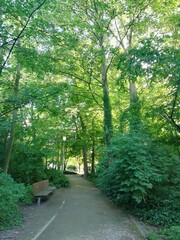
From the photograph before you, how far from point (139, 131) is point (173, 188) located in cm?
245

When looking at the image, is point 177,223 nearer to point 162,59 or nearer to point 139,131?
point 139,131

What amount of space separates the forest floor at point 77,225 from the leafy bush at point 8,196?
434 millimetres

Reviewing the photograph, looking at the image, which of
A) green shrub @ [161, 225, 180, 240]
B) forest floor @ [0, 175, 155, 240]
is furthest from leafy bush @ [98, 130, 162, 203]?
green shrub @ [161, 225, 180, 240]

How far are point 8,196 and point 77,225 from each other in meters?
2.23

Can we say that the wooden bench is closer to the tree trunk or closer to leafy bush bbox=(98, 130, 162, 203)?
leafy bush bbox=(98, 130, 162, 203)

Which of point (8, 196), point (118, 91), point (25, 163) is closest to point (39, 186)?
point (25, 163)

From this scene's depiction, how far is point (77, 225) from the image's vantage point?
22.4 ft

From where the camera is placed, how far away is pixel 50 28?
29.8 ft

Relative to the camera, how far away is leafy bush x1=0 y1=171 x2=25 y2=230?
6.02 m

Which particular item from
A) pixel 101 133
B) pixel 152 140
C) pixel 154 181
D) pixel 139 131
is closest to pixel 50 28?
pixel 139 131

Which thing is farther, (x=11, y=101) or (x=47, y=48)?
(x=47, y=48)

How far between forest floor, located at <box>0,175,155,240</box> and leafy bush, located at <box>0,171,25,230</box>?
434mm

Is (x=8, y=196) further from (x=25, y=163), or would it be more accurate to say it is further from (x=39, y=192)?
(x=25, y=163)

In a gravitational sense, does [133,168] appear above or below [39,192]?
above
